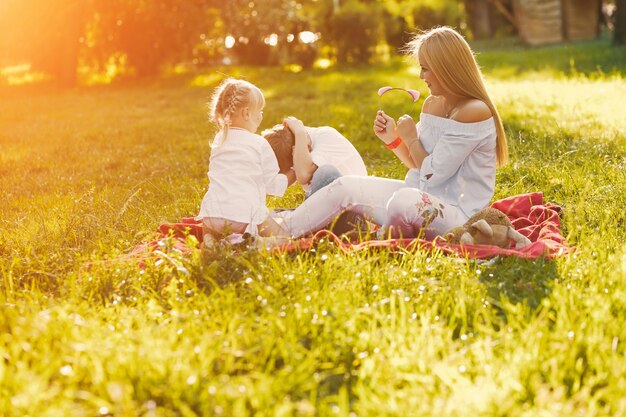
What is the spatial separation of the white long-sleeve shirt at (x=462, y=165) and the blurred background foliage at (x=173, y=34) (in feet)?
33.6

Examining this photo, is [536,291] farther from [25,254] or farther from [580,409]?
[25,254]

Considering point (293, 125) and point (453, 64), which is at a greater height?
point (453, 64)

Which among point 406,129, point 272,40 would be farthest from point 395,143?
point 272,40

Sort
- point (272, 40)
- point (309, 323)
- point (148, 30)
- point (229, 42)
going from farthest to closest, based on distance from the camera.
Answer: point (229, 42) < point (272, 40) < point (148, 30) < point (309, 323)

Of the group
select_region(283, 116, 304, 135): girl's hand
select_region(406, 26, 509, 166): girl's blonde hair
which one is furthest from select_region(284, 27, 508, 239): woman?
select_region(283, 116, 304, 135): girl's hand

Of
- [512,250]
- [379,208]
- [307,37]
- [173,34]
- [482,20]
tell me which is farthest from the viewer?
[482,20]

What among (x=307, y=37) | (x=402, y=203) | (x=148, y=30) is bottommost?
(x=402, y=203)

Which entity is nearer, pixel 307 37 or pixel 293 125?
pixel 293 125

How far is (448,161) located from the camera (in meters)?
3.98

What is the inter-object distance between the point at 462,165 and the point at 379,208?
0.52 meters

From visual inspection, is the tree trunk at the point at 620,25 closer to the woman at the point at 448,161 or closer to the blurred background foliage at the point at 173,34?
the blurred background foliage at the point at 173,34

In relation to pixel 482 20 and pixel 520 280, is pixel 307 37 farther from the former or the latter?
pixel 520 280

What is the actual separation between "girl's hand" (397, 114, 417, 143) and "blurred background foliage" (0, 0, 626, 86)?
10.2 meters

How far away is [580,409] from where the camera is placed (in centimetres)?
213
